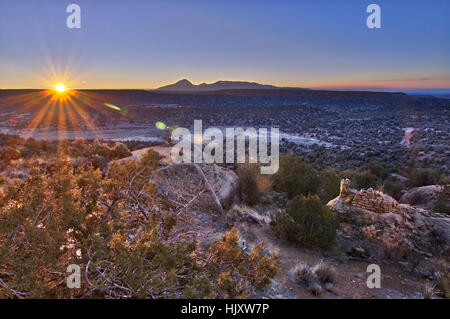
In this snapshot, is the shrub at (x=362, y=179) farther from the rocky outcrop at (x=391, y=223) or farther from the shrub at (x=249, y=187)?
the shrub at (x=249, y=187)

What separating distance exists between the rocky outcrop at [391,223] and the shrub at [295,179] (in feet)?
9.46

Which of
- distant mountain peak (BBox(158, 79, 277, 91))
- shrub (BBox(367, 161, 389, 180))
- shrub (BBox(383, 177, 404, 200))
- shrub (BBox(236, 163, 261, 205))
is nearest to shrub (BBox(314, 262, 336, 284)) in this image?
shrub (BBox(236, 163, 261, 205))

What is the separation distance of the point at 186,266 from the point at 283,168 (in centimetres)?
860

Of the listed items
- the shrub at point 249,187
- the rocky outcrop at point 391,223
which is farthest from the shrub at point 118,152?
the rocky outcrop at point 391,223

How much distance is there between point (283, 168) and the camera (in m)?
11.3

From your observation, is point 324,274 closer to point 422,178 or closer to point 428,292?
point 428,292

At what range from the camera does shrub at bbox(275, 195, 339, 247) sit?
5.99 m

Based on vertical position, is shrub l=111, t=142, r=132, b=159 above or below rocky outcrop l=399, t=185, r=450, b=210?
above

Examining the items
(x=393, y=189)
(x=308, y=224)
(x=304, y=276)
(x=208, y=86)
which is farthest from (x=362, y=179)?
(x=208, y=86)

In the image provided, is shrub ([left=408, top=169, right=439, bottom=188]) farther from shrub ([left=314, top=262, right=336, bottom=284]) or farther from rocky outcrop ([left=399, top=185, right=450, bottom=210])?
shrub ([left=314, top=262, right=336, bottom=284])

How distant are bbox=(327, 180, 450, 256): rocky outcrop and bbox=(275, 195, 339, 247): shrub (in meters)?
0.87

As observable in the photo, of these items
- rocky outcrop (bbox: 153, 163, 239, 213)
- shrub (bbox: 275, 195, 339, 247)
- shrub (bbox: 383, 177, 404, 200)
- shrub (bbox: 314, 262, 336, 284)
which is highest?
rocky outcrop (bbox: 153, 163, 239, 213)

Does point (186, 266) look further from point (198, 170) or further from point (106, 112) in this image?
point (106, 112)

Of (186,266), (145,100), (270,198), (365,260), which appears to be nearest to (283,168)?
(270,198)
